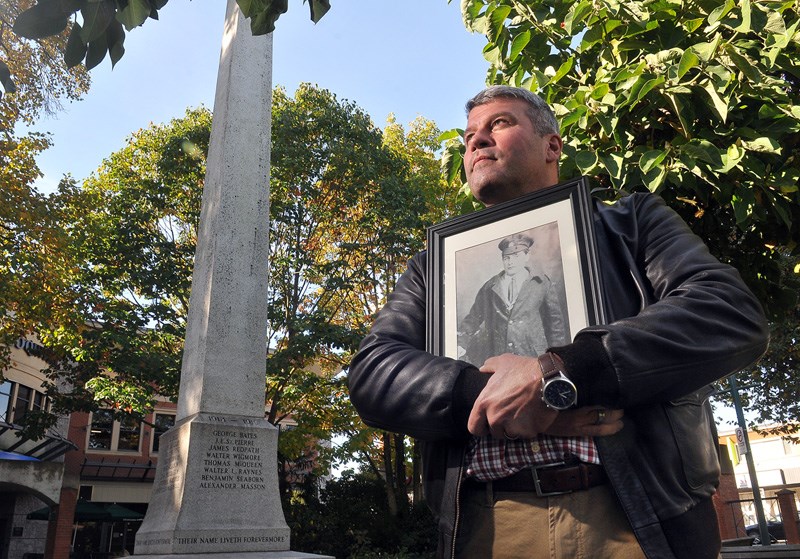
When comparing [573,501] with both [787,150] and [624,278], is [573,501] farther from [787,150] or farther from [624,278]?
[787,150]

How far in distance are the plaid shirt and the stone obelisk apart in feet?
Answer: 19.6

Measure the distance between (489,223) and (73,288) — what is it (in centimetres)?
1869

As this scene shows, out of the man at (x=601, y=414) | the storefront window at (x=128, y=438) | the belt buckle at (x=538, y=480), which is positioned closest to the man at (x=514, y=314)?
the man at (x=601, y=414)

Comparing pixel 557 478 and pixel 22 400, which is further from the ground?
pixel 22 400

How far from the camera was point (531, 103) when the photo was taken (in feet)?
6.02

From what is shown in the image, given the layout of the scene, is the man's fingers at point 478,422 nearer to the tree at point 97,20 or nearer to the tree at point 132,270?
the tree at point 97,20

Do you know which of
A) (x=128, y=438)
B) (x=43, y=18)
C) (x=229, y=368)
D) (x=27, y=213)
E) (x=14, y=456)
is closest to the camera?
(x=43, y=18)

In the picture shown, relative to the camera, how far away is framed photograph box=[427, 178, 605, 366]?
1.49 metres

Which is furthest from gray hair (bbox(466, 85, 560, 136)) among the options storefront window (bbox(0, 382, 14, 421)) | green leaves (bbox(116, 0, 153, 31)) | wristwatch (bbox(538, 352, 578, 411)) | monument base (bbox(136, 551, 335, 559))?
storefront window (bbox(0, 382, 14, 421))

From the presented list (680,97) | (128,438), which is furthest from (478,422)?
(128,438)

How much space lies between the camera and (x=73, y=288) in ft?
58.5

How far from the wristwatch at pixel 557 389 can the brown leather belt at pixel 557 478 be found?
25cm

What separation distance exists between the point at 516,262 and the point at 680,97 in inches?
83.2

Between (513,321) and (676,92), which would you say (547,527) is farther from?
(676,92)
